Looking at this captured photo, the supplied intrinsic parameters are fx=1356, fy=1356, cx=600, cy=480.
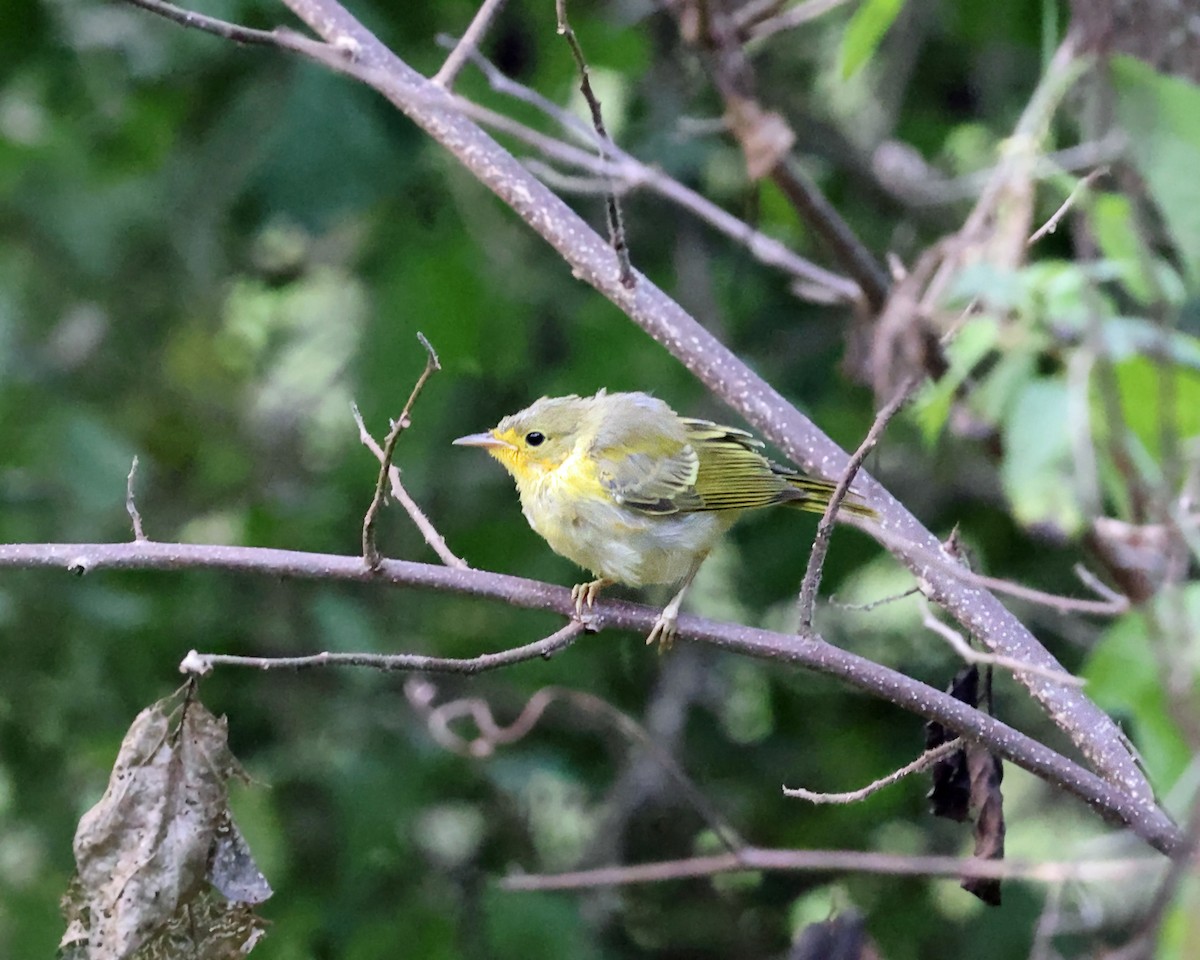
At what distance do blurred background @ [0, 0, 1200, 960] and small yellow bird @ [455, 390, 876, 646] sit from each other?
814mm

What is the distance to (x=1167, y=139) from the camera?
6.35 feet

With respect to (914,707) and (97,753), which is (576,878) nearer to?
(914,707)

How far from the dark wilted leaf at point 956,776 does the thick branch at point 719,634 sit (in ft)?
1.28

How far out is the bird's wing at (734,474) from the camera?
3.62 m

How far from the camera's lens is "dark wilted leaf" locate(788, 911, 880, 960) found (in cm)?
225

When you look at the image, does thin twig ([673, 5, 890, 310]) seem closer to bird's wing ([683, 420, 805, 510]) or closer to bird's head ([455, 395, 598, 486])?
bird's wing ([683, 420, 805, 510])

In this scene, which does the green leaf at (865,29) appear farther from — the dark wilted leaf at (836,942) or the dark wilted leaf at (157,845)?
the dark wilted leaf at (157,845)

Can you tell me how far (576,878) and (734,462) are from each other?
6.62ft

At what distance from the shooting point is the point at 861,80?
6641mm

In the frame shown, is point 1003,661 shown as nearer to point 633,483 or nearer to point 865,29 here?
point 865,29

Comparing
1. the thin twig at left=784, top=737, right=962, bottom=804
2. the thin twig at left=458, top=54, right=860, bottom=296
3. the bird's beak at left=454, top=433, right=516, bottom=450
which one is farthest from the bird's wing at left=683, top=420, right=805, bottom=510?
the thin twig at left=784, top=737, right=962, bottom=804

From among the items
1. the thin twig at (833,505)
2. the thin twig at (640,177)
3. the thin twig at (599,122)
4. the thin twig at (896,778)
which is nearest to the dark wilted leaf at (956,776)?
the thin twig at (896,778)

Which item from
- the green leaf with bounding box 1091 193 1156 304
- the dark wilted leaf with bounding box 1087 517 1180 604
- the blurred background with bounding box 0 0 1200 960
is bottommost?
the blurred background with bounding box 0 0 1200 960

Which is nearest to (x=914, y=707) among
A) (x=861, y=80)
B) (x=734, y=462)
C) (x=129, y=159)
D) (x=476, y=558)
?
(x=734, y=462)
